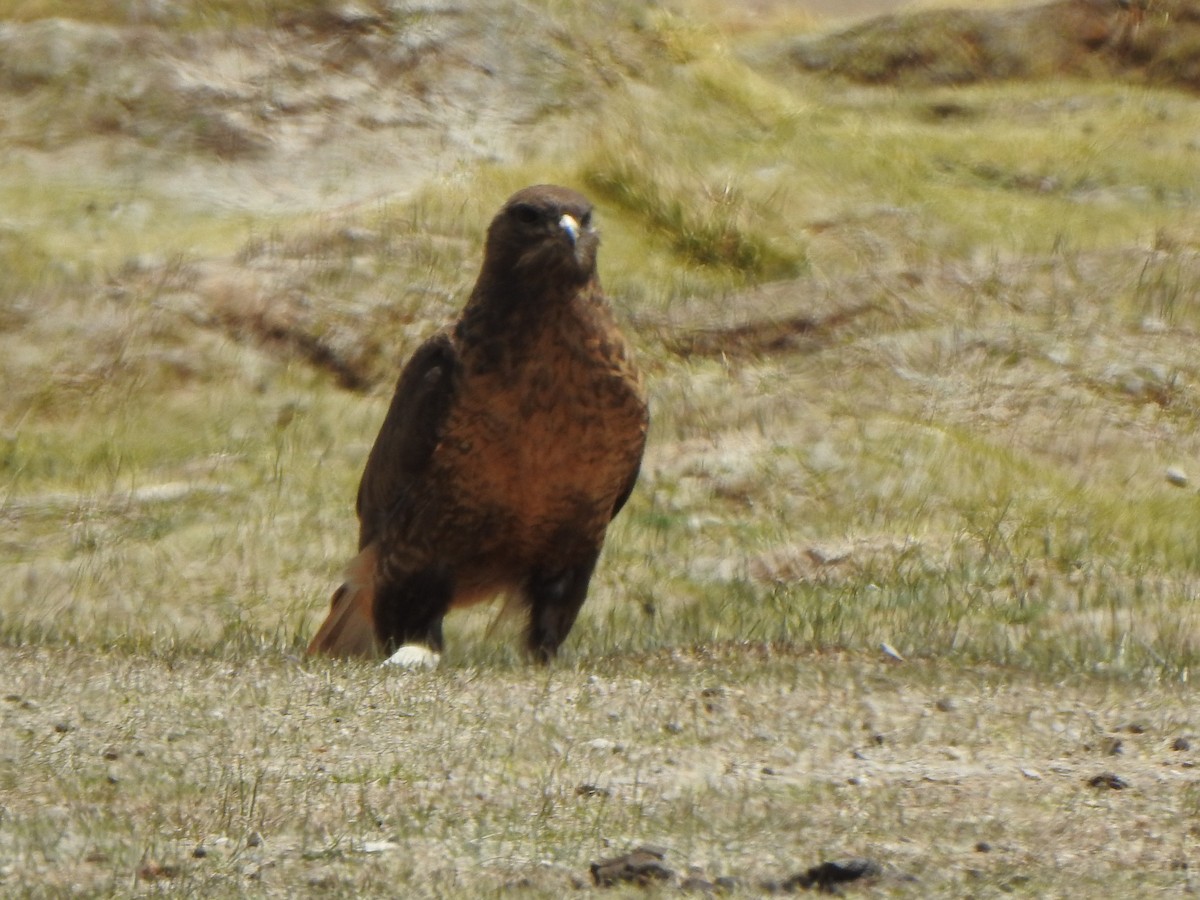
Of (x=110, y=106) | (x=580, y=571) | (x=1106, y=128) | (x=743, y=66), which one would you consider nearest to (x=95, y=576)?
(x=580, y=571)

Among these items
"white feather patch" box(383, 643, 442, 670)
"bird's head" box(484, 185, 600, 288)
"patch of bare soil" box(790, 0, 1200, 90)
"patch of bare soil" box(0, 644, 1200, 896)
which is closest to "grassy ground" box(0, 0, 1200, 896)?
"patch of bare soil" box(0, 644, 1200, 896)

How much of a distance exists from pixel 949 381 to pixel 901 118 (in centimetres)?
447

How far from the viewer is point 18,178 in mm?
13852

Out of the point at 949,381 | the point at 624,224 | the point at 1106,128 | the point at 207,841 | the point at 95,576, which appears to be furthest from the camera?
the point at 1106,128

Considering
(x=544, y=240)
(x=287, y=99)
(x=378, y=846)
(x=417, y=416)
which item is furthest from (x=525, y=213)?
(x=287, y=99)

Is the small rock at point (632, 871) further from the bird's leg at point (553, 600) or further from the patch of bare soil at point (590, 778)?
the bird's leg at point (553, 600)

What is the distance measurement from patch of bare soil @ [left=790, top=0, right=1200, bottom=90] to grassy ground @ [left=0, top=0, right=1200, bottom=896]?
17 cm

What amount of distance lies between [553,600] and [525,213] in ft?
4.69

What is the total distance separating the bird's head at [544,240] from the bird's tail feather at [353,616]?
4.25 ft

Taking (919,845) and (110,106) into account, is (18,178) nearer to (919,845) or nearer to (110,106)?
(110,106)

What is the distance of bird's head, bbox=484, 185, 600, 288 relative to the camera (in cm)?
747

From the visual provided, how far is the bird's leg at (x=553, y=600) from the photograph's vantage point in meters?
7.68

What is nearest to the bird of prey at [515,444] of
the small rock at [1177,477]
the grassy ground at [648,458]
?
the grassy ground at [648,458]

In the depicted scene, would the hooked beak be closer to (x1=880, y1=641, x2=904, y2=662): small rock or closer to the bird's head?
the bird's head
